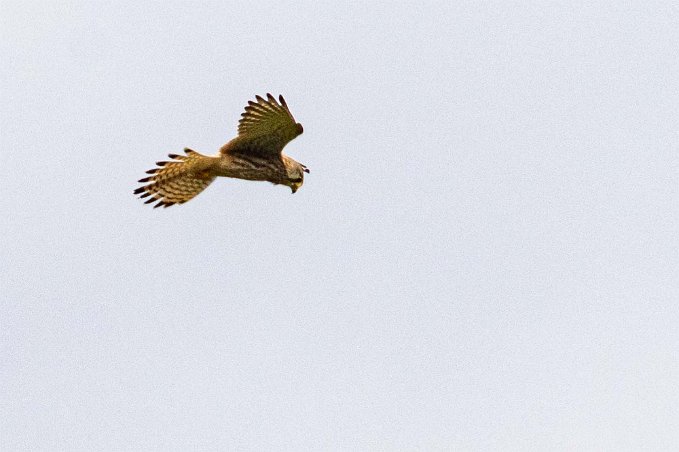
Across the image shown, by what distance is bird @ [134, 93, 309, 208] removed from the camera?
23.3 meters

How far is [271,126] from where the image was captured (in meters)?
23.5

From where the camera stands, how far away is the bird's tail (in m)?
24.2

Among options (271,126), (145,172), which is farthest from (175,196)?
(271,126)

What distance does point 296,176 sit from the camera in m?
24.8

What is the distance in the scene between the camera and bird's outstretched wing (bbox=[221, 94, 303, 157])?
2311 centimetres

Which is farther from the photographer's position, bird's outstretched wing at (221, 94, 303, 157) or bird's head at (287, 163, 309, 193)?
bird's head at (287, 163, 309, 193)

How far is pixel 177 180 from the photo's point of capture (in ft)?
80.9

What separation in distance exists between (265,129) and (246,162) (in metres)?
0.80

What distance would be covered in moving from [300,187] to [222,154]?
5.53 ft

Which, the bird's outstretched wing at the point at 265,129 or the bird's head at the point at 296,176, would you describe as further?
the bird's head at the point at 296,176

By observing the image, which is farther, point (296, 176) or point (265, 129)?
point (296, 176)

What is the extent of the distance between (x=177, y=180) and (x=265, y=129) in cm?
202

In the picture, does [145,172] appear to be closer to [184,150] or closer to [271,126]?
[184,150]

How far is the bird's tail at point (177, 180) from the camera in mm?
24234
